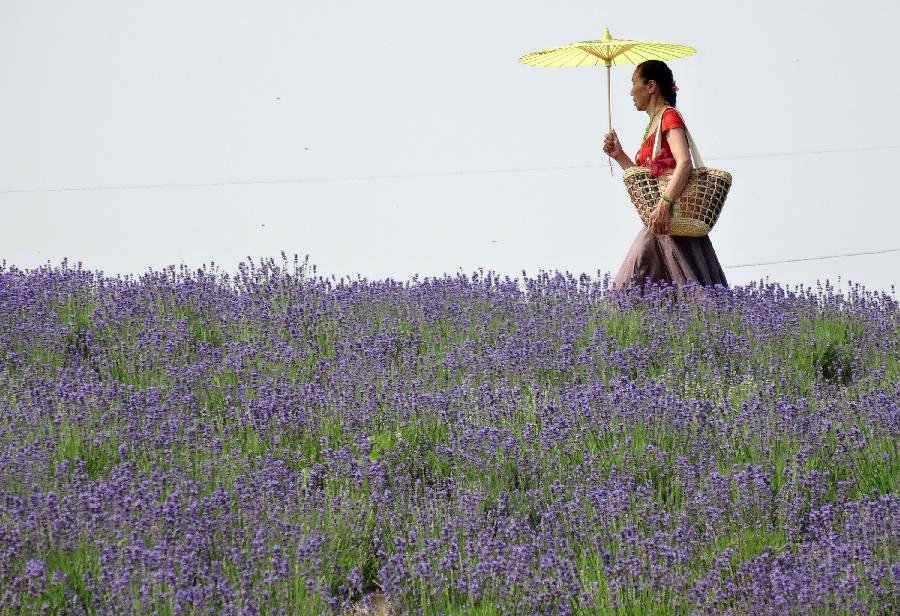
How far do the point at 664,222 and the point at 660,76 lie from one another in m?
0.70

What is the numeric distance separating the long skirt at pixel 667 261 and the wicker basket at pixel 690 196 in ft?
0.24

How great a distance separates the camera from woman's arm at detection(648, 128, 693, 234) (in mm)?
5977

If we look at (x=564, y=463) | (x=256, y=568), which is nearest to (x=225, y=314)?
(x=564, y=463)

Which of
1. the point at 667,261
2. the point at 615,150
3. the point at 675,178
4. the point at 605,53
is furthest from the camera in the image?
the point at 605,53

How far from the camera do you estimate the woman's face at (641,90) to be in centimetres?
614

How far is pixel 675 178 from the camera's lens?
597 cm

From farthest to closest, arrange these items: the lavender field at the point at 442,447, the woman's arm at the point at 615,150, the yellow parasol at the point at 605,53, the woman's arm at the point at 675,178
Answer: the yellow parasol at the point at 605,53 < the woman's arm at the point at 615,150 < the woman's arm at the point at 675,178 < the lavender field at the point at 442,447

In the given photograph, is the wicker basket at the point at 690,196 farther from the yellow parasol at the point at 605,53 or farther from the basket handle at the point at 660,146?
the yellow parasol at the point at 605,53

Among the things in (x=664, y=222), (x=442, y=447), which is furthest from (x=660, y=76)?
(x=442, y=447)

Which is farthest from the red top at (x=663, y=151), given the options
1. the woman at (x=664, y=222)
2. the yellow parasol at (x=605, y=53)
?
the yellow parasol at (x=605, y=53)

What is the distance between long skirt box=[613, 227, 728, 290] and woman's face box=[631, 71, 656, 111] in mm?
604

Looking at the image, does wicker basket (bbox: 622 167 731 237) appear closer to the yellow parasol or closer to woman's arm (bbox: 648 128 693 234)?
woman's arm (bbox: 648 128 693 234)

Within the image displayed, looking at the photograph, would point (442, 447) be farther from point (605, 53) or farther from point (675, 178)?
point (605, 53)

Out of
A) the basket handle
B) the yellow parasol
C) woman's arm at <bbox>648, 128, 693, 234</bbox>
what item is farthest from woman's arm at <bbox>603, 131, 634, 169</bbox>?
the yellow parasol
